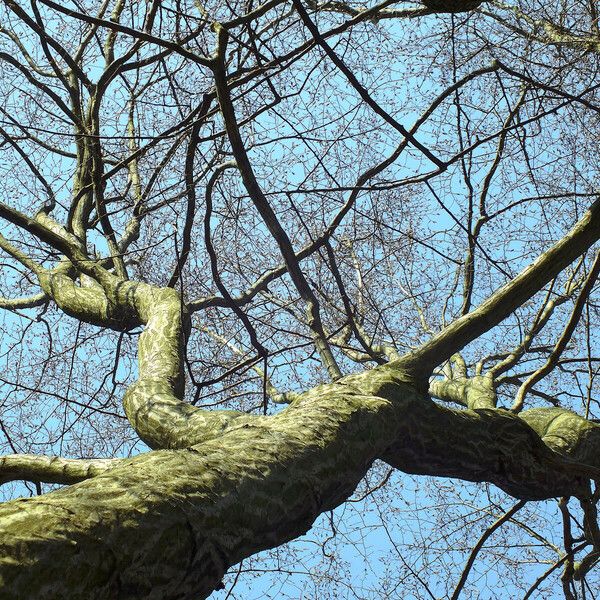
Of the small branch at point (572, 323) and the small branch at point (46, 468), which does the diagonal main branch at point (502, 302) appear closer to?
the small branch at point (572, 323)

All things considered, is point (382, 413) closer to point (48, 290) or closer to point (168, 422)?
point (168, 422)

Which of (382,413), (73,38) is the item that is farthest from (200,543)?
(73,38)

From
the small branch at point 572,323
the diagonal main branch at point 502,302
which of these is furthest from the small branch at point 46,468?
the small branch at point 572,323

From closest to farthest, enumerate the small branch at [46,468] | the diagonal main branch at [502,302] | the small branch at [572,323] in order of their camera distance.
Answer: the small branch at [46,468] < the diagonal main branch at [502,302] < the small branch at [572,323]

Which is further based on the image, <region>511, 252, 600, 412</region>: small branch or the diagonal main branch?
<region>511, 252, 600, 412</region>: small branch

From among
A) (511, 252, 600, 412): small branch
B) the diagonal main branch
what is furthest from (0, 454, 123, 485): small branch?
(511, 252, 600, 412): small branch

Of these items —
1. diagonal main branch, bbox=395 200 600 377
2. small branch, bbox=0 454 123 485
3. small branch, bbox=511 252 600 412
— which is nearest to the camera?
small branch, bbox=0 454 123 485

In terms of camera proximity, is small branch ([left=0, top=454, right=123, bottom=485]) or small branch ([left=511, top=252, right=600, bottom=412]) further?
small branch ([left=511, top=252, right=600, bottom=412])

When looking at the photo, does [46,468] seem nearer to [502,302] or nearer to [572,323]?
[502,302]

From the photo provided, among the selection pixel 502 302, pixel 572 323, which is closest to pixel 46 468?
pixel 502 302

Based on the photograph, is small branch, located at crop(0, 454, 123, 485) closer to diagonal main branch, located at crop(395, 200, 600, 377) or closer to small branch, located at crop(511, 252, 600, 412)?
diagonal main branch, located at crop(395, 200, 600, 377)

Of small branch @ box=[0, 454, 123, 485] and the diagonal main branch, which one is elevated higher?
the diagonal main branch

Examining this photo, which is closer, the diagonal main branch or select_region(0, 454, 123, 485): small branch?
select_region(0, 454, 123, 485): small branch

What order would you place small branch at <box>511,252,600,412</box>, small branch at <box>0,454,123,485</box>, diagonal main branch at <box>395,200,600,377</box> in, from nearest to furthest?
1. small branch at <box>0,454,123,485</box>
2. diagonal main branch at <box>395,200,600,377</box>
3. small branch at <box>511,252,600,412</box>
